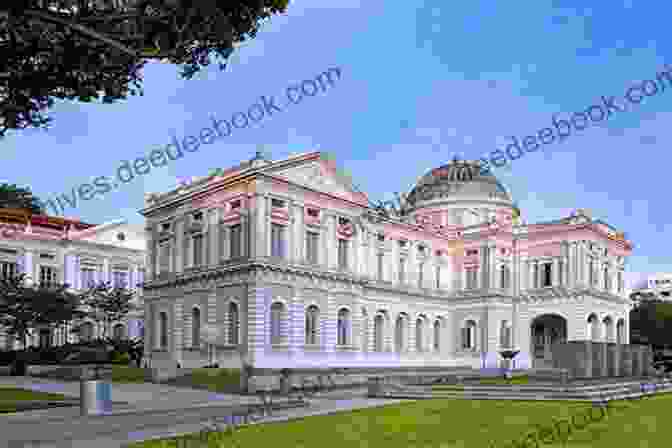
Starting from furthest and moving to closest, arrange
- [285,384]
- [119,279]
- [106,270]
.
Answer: [119,279] → [106,270] → [285,384]

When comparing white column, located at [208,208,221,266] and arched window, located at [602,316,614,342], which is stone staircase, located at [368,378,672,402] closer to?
white column, located at [208,208,221,266]

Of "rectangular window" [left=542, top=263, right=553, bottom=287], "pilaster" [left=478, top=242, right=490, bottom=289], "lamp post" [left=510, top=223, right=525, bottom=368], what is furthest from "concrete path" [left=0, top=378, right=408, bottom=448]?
"rectangular window" [left=542, top=263, right=553, bottom=287]

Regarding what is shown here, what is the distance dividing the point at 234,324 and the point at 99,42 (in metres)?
27.0

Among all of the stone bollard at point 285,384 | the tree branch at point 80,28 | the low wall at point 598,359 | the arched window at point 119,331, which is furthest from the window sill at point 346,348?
the tree branch at point 80,28

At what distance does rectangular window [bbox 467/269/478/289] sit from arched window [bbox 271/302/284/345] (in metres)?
22.7

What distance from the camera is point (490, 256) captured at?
2174 inches

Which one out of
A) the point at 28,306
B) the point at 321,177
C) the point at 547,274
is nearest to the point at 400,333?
the point at 547,274

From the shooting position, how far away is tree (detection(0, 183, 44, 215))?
71.2m

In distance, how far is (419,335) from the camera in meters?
54.5

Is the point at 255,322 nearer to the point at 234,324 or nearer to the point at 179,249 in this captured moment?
the point at 234,324

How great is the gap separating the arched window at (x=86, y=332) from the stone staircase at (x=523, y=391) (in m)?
35.2

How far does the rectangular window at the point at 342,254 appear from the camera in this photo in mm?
43594

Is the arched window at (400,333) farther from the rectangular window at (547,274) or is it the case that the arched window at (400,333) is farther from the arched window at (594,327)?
the arched window at (594,327)

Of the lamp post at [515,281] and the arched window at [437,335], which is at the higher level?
the lamp post at [515,281]
